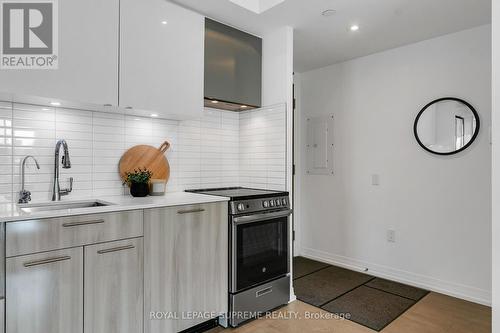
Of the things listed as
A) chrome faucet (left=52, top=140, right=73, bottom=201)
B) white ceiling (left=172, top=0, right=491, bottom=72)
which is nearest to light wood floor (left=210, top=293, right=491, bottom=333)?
chrome faucet (left=52, top=140, right=73, bottom=201)

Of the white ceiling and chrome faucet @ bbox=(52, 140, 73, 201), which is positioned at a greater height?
the white ceiling

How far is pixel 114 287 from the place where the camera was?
5.78 ft

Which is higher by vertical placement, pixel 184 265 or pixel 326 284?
pixel 184 265

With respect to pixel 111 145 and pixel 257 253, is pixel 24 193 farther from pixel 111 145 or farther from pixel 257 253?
pixel 257 253

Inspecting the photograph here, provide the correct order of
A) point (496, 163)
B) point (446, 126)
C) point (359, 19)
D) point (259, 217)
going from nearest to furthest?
point (496, 163)
point (259, 217)
point (359, 19)
point (446, 126)

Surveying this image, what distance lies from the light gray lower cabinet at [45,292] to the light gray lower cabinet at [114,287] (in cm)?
5

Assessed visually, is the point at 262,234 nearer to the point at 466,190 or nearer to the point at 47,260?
the point at 47,260

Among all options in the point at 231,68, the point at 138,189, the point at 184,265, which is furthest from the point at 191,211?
the point at 231,68

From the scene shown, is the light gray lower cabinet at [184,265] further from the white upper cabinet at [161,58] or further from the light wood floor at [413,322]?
the white upper cabinet at [161,58]

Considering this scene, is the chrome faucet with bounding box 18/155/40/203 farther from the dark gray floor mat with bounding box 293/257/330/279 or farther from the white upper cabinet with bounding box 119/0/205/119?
the dark gray floor mat with bounding box 293/257/330/279

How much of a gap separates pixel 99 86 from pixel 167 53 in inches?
21.9

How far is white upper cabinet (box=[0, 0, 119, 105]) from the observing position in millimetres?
1741

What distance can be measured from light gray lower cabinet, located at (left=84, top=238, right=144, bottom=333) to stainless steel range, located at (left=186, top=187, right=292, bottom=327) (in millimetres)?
698

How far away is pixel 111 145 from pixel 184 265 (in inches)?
41.7
